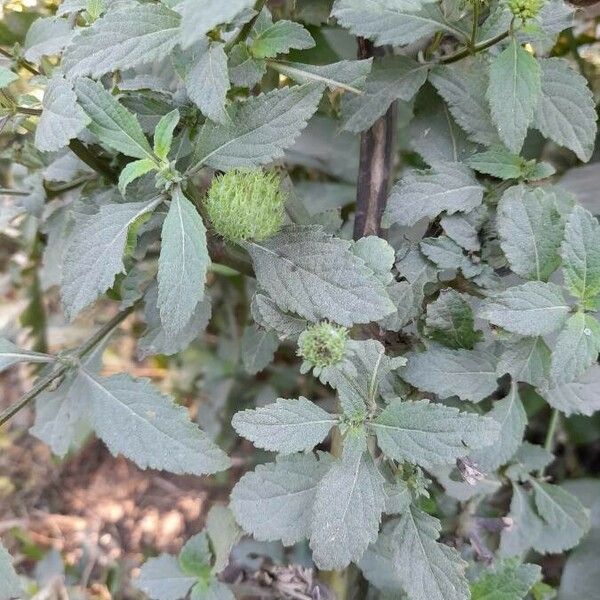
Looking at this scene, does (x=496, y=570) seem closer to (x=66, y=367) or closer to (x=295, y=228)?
(x=295, y=228)

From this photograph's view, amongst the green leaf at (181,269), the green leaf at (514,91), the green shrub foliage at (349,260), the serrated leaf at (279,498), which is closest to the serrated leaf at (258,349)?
the green shrub foliage at (349,260)

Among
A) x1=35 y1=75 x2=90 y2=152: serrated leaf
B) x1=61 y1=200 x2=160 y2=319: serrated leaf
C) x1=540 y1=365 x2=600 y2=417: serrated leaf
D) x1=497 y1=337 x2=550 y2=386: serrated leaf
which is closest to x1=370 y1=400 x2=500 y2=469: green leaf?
x1=497 y1=337 x2=550 y2=386: serrated leaf

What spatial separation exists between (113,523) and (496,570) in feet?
3.99

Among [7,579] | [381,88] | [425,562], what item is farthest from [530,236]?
[7,579]

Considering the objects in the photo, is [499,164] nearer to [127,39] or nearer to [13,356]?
[127,39]

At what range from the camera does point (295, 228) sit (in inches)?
30.7

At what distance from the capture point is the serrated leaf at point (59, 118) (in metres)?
0.69

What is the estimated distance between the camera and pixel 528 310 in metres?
0.73

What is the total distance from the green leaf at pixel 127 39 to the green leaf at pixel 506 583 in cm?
71

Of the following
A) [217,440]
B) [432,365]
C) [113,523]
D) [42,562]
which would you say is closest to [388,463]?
[432,365]

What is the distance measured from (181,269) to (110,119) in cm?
18

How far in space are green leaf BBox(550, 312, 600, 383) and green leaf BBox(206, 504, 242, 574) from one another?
454 mm

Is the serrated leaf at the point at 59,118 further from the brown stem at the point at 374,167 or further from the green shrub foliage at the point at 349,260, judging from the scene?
the brown stem at the point at 374,167

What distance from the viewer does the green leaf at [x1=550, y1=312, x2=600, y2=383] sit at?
0.72 meters
